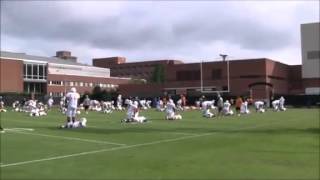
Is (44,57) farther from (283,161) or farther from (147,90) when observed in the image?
(283,161)

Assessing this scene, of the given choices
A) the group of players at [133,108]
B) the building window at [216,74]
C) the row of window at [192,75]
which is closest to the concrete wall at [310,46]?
the building window at [216,74]

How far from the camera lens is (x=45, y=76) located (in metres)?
113

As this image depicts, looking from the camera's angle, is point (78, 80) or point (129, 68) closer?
point (78, 80)

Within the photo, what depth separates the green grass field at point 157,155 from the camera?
12172 mm

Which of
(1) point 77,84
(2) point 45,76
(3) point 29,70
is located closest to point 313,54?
(2) point 45,76

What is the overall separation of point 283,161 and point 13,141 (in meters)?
9.37

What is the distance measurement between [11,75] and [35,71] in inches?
293

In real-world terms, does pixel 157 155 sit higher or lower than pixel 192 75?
lower

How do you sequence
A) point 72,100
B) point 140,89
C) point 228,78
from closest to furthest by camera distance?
point 72,100, point 228,78, point 140,89

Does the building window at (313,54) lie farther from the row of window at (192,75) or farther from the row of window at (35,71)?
the row of window at (35,71)

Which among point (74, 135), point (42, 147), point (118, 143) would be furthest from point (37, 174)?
point (74, 135)

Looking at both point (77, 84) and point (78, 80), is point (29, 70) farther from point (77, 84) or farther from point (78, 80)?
point (78, 80)

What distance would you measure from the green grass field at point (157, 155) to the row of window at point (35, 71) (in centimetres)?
8527

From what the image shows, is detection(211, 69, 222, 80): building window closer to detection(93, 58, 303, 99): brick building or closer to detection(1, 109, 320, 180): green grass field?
detection(93, 58, 303, 99): brick building
